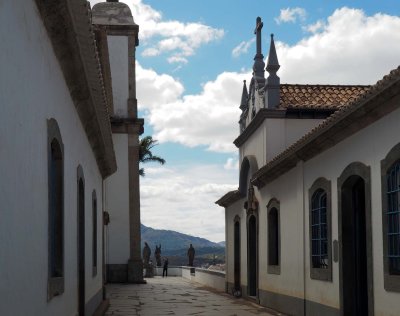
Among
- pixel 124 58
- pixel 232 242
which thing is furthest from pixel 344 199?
pixel 124 58

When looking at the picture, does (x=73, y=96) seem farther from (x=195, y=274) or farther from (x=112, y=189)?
(x=195, y=274)

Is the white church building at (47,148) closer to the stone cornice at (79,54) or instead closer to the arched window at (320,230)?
the stone cornice at (79,54)

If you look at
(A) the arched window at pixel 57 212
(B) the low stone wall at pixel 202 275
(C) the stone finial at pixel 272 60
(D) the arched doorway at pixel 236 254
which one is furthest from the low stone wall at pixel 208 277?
(A) the arched window at pixel 57 212

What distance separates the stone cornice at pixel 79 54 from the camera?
7.48 m

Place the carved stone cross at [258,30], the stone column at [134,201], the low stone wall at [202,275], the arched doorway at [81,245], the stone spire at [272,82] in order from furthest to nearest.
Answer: the stone column at [134,201] → the low stone wall at [202,275] → the carved stone cross at [258,30] → the stone spire at [272,82] → the arched doorway at [81,245]

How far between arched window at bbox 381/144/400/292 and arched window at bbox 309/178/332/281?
306 cm

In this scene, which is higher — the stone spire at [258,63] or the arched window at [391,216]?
the stone spire at [258,63]

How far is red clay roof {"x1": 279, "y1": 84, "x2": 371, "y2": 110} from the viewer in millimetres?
20766

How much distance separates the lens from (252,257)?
75.2 ft

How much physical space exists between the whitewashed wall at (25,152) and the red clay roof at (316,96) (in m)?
12.7

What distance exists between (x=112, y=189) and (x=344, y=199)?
20232 millimetres

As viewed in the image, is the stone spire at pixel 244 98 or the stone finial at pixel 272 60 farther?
the stone spire at pixel 244 98

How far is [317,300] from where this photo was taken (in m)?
14.5

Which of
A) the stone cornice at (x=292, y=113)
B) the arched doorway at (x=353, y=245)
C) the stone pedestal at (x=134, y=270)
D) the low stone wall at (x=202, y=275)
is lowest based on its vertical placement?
the low stone wall at (x=202, y=275)
